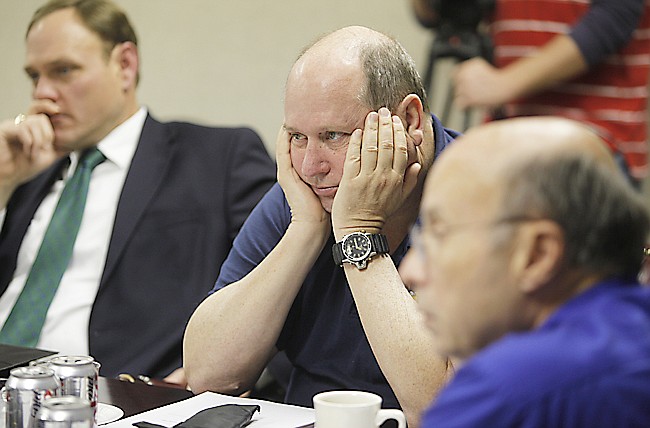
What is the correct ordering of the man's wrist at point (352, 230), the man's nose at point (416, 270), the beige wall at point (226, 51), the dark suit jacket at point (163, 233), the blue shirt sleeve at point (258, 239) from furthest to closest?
the beige wall at point (226, 51) < the dark suit jacket at point (163, 233) < the blue shirt sleeve at point (258, 239) < the man's wrist at point (352, 230) < the man's nose at point (416, 270)

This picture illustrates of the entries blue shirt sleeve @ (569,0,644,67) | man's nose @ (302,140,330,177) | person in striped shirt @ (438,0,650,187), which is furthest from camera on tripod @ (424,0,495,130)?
man's nose @ (302,140,330,177)

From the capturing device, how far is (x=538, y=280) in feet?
2.42

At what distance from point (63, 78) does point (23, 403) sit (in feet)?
4.56

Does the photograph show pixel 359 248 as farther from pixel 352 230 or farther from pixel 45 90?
pixel 45 90

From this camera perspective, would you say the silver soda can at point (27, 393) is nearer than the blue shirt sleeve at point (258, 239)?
Yes

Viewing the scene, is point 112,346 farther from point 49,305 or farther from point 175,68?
point 175,68

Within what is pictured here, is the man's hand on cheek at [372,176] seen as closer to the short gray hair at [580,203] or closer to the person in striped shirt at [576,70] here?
the short gray hair at [580,203]

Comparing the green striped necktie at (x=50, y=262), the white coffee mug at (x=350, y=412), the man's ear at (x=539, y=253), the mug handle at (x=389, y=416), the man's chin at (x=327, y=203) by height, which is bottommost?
the green striped necktie at (x=50, y=262)

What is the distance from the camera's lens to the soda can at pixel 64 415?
1.02 m

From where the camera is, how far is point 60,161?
2.40 meters

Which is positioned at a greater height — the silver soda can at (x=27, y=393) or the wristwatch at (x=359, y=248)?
the wristwatch at (x=359, y=248)

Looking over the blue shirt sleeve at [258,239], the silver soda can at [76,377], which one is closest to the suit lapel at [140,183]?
the blue shirt sleeve at [258,239]

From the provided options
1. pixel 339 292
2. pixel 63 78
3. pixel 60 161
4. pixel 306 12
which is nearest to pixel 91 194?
pixel 60 161

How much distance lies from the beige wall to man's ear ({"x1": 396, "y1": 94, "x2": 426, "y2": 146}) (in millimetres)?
1787
